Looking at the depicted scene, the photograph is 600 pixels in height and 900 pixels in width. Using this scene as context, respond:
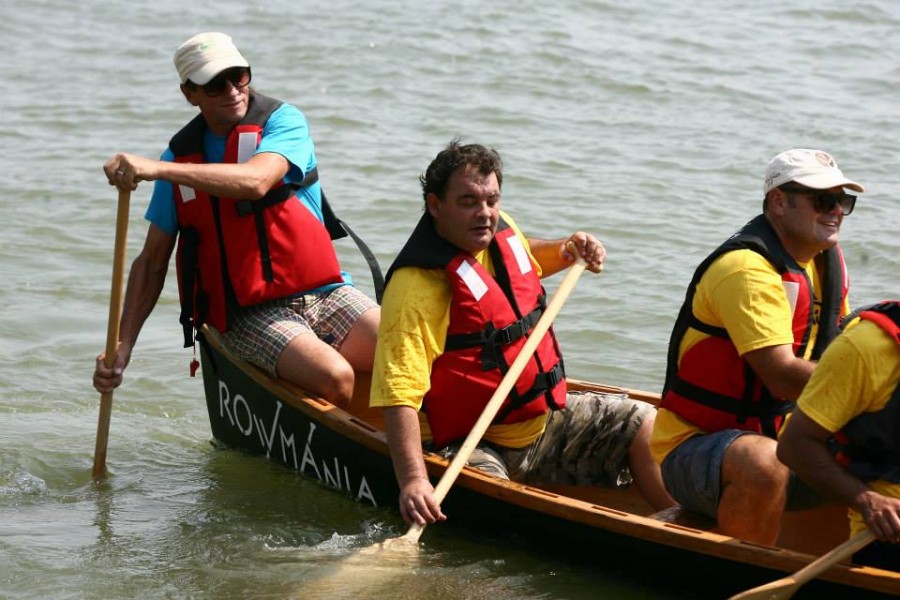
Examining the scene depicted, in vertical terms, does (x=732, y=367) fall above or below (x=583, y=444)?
above

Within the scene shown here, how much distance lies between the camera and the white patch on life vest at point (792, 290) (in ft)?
13.6

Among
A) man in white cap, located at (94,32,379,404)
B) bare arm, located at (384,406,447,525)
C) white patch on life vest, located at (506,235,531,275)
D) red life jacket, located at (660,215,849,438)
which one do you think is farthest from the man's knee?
man in white cap, located at (94,32,379,404)

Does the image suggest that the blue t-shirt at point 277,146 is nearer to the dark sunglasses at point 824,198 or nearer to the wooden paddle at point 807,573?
the dark sunglasses at point 824,198

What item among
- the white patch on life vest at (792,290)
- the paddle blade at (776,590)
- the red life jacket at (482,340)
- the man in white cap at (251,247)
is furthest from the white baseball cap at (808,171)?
the man in white cap at (251,247)

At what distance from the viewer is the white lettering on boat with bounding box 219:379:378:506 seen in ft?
17.2

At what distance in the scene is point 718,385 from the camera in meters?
4.24

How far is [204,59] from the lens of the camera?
16.7ft

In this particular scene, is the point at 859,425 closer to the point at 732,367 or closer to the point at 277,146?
the point at 732,367

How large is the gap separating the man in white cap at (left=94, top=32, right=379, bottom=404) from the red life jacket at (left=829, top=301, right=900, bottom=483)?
2.05 metres

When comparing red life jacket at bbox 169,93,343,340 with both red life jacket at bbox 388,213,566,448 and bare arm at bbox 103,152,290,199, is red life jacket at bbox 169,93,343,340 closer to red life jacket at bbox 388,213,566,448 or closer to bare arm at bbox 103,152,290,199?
bare arm at bbox 103,152,290,199

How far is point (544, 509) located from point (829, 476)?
3.49 feet

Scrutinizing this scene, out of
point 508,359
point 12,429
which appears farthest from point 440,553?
point 12,429

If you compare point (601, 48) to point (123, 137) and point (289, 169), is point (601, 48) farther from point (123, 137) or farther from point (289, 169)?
point (289, 169)

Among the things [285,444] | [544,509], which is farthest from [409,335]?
[285,444]
